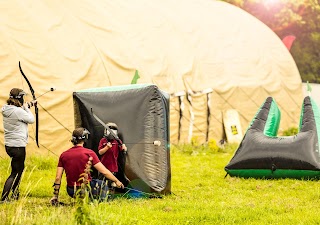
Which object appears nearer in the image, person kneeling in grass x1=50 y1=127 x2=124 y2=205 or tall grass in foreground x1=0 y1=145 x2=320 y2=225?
tall grass in foreground x1=0 y1=145 x2=320 y2=225

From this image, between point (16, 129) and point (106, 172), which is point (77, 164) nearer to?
point (106, 172)

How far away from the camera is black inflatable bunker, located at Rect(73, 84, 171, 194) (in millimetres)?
10352

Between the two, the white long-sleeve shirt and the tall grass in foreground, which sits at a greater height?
the white long-sleeve shirt

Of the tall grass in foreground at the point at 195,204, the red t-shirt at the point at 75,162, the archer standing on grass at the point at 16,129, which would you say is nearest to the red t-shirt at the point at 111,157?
the tall grass in foreground at the point at 195,204

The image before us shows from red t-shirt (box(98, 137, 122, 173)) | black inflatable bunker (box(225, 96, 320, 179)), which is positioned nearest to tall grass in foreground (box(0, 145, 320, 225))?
black inflatable bunker (box(225, 96, 320, 179))

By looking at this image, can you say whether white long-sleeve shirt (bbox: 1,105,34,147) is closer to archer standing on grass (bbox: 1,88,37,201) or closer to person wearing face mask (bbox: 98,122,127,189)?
archer standing on grass (bbox: 1,88,37,201)

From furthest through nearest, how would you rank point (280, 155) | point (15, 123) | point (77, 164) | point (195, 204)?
point (280, 155)
point (15, 123)
point (195, 204)
point (77, 164)

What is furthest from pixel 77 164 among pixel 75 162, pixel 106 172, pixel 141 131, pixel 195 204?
pixel 195 204

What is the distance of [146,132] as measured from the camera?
10.4m

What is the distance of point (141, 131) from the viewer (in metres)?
10.4

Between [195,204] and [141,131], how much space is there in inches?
64.6

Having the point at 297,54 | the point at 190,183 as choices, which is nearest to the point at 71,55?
the point at 190,183

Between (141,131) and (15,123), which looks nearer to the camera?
(15,123)

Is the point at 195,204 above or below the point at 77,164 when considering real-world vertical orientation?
below
